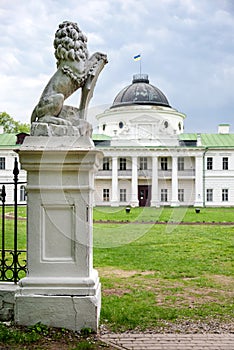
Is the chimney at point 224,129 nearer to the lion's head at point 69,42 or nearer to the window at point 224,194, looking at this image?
the window at point 224,194

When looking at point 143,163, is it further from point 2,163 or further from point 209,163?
point 2,163

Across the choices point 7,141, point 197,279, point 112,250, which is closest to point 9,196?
point 7,141

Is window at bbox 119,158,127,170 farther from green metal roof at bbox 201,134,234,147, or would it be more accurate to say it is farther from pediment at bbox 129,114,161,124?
green metal roof at bbox 201,134,234,147

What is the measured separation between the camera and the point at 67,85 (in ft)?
15.2

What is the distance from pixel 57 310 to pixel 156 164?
1494 inches

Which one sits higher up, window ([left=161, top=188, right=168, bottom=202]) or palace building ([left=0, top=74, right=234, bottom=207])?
palace building ([left=0, top=74, right=234, bottom=207])

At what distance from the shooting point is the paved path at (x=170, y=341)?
13.2ft

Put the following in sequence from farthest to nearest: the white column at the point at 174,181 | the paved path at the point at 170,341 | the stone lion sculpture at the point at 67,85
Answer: the white column at the point at 174,181 → the stone lion sculpture at the point at 67,85 → the paved path at the point at 170,341

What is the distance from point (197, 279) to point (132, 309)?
2411mm

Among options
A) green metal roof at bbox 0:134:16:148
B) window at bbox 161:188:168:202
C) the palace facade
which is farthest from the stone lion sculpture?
window at bbox 161:188:168:202

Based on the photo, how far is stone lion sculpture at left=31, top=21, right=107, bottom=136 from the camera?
4.52 m

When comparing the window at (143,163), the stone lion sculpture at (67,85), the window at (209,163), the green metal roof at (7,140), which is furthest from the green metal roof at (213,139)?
the stone lion sculpture at (67,85)

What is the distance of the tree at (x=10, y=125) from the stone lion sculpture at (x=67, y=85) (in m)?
43.6

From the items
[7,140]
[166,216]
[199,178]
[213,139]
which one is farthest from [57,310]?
[213,139]
